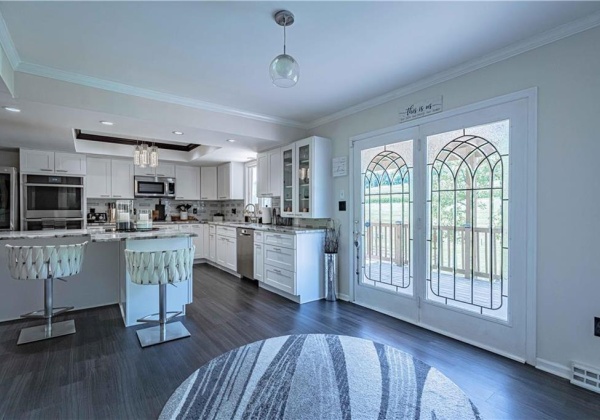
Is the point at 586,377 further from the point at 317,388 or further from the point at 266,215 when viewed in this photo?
the point at 266,215

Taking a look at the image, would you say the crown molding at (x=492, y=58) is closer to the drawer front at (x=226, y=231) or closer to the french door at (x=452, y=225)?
the french door at (x=452, y=225)

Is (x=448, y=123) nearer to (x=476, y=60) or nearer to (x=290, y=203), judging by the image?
(x=476, y=60)

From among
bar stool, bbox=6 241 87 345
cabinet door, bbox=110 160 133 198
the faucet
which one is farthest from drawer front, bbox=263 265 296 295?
cabinet door, bbox=110 160 133 198

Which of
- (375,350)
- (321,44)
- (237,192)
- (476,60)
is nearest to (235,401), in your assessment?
(375,350)

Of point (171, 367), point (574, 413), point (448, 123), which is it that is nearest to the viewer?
point (574, 413)

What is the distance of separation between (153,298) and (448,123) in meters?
3.53

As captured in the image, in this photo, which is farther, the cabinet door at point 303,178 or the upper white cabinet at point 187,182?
the upper white cabinet at point 187,182

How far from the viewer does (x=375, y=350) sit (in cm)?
164

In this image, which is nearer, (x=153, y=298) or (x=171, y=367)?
(x=171, y=367)

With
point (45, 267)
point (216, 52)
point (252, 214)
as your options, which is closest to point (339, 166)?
point (216, 52)

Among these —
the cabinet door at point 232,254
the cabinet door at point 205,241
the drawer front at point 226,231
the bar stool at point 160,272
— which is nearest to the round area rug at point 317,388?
the bar stool at point 160,272

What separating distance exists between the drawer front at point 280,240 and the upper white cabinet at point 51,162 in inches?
135

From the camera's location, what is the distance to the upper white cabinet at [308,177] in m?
4.11

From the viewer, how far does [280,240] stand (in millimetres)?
4195
